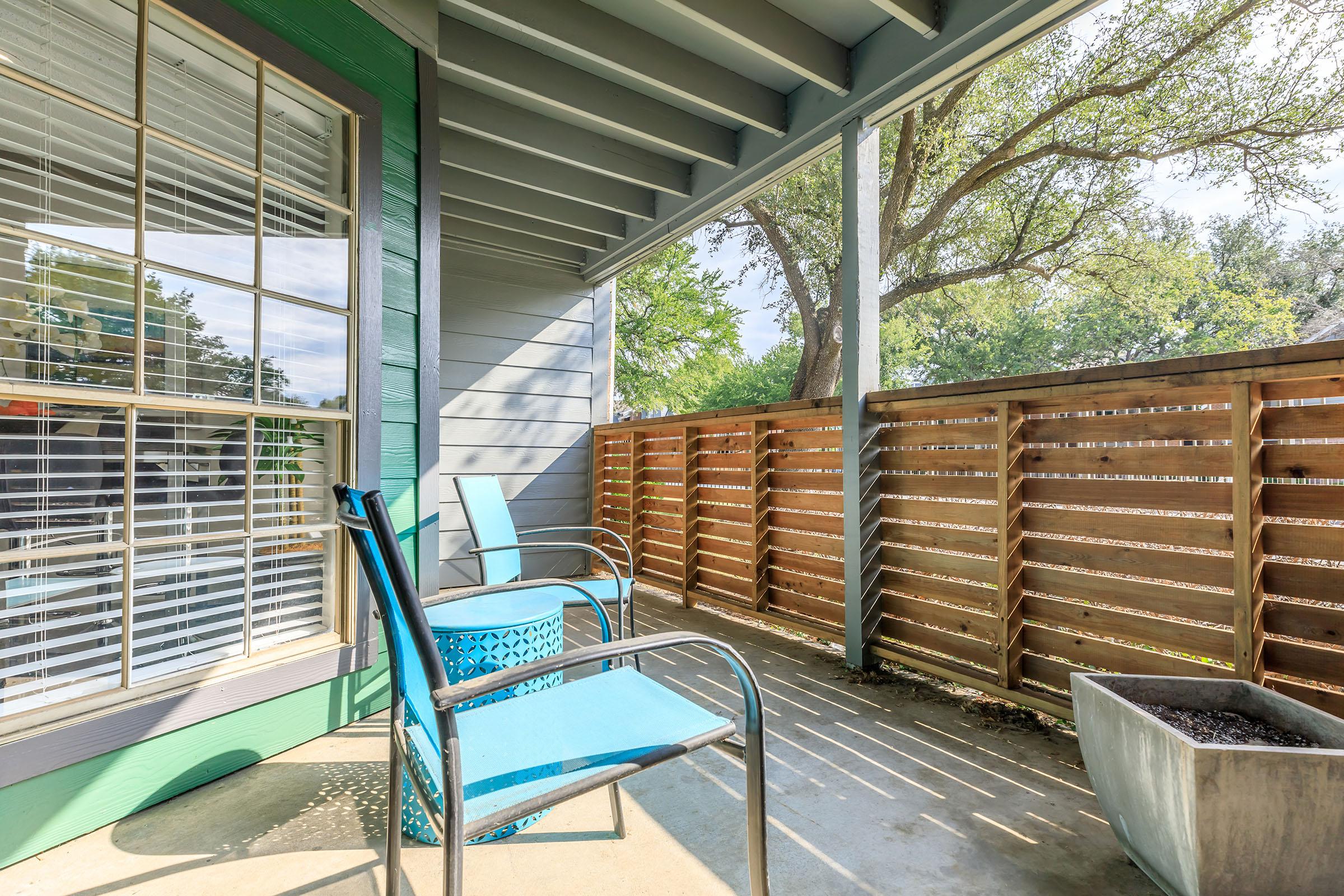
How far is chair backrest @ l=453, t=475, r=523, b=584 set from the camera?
95.5 inches

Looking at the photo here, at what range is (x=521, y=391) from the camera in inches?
193

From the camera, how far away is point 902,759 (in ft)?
6.34

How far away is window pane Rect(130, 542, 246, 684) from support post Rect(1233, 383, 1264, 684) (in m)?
2.94

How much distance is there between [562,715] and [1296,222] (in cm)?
1083

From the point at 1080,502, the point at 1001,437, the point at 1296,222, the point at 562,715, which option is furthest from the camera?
the point at 1296,222

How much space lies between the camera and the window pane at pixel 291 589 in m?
1.89

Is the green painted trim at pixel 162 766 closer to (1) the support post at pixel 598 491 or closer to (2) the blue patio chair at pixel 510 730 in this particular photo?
(2) the blue patio chair at pixel 510 730

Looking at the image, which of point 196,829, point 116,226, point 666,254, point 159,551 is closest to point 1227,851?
point 196,829

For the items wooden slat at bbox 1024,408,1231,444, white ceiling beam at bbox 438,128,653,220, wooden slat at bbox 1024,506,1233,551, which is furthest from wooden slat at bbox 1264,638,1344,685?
white ceiling beam at bbox 438,128,653,220

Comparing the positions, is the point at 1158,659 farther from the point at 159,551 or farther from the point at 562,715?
the point at 159,551

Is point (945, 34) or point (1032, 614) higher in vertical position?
point (945, 34)

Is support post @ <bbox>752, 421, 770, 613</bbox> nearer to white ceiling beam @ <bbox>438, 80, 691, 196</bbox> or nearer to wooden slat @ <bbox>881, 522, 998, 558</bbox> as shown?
wooden slat @ <bbox>881, 522, 998, 558</bbox>

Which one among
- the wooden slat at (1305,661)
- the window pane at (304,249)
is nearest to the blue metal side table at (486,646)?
the window pane at (304,249)

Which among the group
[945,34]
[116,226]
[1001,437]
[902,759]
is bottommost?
[902,759]
